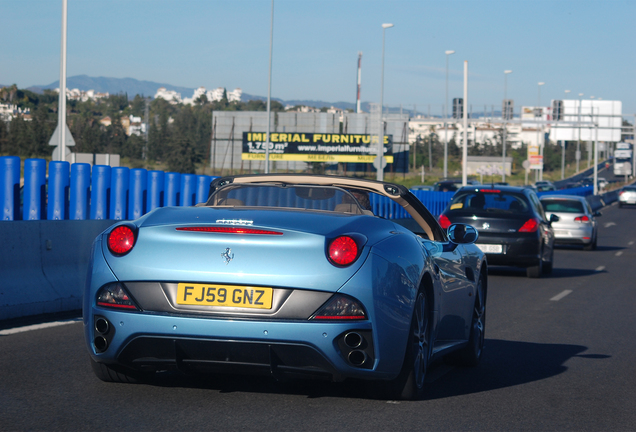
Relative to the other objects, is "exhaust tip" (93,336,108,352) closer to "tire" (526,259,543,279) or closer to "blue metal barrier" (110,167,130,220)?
"blue metal barrier" (110,167,130,220)

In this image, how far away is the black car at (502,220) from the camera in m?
15.4

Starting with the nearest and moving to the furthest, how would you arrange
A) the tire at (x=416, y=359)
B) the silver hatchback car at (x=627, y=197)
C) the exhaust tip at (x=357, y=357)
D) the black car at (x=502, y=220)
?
the exhaust tip at (x=357, y=357) < the tire at (x=416, y=359) < the black car at (x=502, y=220) < the silver hatchback car at (x=627, y=197)

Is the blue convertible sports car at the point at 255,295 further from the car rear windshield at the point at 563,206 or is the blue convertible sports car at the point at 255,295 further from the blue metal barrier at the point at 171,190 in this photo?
the car rear windshield at the point at 563,206

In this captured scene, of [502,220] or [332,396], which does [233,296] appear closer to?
[332,396]

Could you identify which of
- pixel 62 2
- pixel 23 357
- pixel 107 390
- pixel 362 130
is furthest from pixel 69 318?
pixel 362 130

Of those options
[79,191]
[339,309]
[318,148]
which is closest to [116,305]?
[339,309]

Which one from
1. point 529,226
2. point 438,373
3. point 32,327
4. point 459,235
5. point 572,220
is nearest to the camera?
point 459,235

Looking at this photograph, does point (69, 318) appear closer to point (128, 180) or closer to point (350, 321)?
point (128, 180)

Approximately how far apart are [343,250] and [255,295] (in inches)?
19.6

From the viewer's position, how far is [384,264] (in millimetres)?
4734

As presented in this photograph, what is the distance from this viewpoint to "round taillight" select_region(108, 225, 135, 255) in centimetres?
476

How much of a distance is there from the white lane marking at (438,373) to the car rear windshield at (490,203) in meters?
8.87

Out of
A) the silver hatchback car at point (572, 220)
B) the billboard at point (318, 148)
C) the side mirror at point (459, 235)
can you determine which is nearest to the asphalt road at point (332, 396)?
the side mirror at point (459, 235)

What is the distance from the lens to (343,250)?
181 inches
